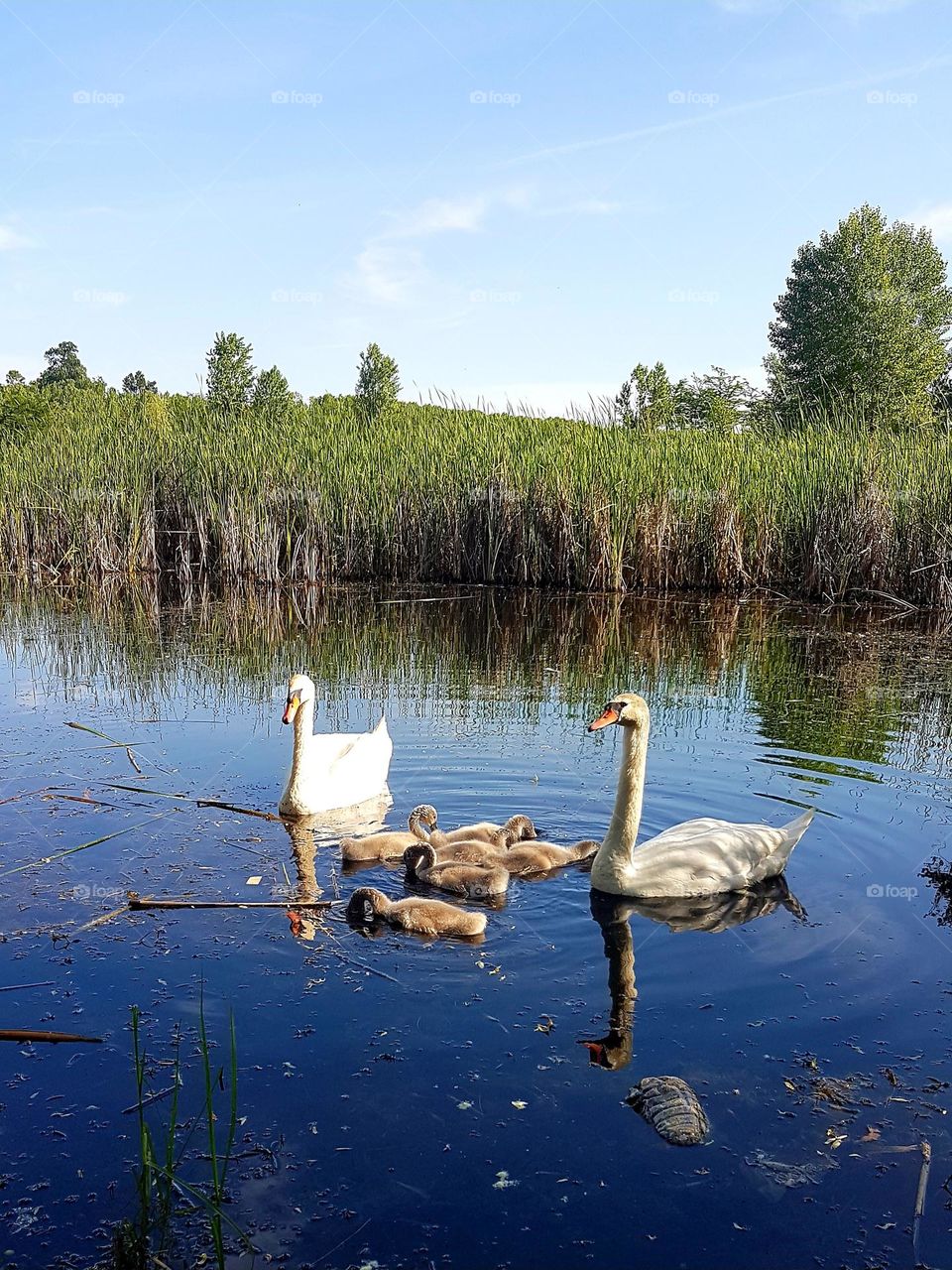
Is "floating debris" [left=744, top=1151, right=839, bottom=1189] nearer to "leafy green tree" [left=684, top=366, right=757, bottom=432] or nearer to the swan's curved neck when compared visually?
the swan's curved neck

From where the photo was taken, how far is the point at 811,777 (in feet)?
28.7

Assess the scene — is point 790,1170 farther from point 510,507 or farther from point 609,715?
point 510,507

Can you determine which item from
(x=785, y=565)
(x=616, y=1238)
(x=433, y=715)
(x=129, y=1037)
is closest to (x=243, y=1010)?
(x=129, y=1037)

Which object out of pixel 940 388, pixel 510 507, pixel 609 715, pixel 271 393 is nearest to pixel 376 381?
pixel 271 393

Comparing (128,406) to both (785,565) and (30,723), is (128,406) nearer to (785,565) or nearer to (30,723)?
(785,565)

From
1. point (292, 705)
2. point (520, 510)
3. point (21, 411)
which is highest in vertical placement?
point (21, 411)

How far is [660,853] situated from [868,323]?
53.2m

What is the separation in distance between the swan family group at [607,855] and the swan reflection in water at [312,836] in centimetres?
26

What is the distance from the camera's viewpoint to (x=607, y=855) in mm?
6465

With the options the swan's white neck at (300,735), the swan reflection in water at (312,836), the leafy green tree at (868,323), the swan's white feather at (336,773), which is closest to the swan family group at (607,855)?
the swan reflection in water at (312,836)

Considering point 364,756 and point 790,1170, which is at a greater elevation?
point 364,756

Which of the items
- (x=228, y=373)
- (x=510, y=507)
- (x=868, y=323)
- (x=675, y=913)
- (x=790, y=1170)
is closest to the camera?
(x=790, y=1170)

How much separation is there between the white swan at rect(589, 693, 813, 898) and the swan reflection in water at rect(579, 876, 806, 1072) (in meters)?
0.06

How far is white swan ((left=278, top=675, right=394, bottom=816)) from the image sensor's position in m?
7.85
